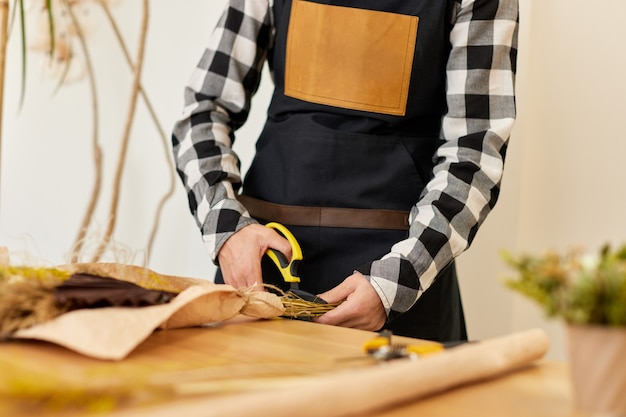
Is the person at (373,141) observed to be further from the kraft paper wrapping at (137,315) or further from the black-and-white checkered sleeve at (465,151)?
the kraft paper wrapping at (137,315)

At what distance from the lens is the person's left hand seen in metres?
1.16

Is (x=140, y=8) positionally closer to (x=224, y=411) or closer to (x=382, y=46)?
(x=382, y=46)

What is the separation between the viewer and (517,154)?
211cm

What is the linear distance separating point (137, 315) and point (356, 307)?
458mm

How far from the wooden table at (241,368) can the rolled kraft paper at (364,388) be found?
Answer: 0.04 feet

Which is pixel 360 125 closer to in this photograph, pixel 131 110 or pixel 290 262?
pixel 290 262

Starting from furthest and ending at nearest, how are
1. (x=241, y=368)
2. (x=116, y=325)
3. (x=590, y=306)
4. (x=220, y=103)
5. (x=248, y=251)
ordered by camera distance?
1. (x=220, y=103)
2. (x=248, y=251)
3. (x=116, y=325)
4. (x=241, y=368)
5. (x=590, y=306)

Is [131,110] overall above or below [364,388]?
above

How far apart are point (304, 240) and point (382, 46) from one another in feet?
1.32

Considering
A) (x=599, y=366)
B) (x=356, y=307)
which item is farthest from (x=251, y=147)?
(x=599, y=366)

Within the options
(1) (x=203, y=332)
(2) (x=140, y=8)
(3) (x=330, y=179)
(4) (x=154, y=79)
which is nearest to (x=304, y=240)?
(3) (x=330, y=179)

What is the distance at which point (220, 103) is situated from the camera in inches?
62.7

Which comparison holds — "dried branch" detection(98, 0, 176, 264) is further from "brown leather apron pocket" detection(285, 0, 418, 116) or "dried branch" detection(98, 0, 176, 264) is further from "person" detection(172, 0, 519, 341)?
"brown leather apron pocket" detection(285, 0, 418, 116)

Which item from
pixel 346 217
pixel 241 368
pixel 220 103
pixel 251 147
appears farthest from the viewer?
pixel 251 147
